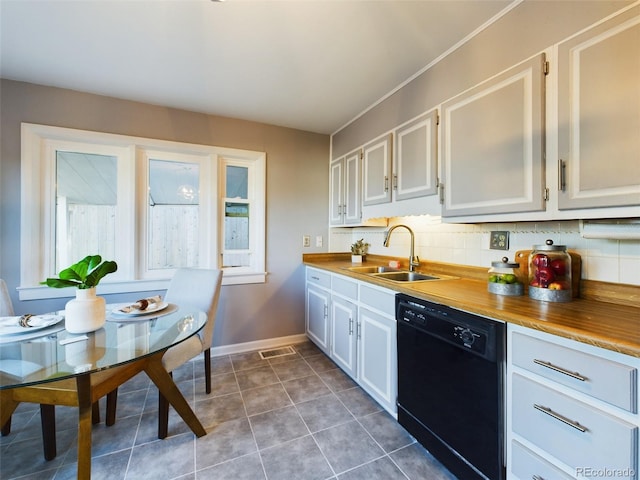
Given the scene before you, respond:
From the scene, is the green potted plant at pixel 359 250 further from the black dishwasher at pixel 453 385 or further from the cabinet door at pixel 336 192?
the black dishwasher at pixel 453 385

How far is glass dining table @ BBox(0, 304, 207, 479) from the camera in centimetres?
102

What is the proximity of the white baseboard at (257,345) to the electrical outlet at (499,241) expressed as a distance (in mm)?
2130

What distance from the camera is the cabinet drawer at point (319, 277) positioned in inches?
101

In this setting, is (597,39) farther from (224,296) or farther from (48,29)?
(224,296)

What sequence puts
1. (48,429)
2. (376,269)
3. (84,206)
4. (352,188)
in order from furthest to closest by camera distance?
(352,188) < (376,269) < (84,206) < (48,429)

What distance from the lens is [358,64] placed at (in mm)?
1891

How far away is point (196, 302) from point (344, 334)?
1.18m

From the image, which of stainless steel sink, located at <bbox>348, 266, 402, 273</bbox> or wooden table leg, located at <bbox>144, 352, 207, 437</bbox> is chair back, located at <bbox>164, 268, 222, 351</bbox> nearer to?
wooden table leg, located at <bbox>144, 352, 207, 437</bbox>

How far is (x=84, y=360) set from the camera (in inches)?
42.4

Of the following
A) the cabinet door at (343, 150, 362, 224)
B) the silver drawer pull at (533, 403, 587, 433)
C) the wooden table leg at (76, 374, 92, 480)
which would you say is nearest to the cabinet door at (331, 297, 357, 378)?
the cabinet door at (343, 150, 362, 224)

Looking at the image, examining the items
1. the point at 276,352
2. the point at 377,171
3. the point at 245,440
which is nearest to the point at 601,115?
the point at 377,171

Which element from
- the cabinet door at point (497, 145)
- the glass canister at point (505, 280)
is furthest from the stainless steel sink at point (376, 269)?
the glass canister at point (505, 280)

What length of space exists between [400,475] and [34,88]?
363 centimetres

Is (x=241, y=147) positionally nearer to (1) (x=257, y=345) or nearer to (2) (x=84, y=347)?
(1) (x=257, y=345)
